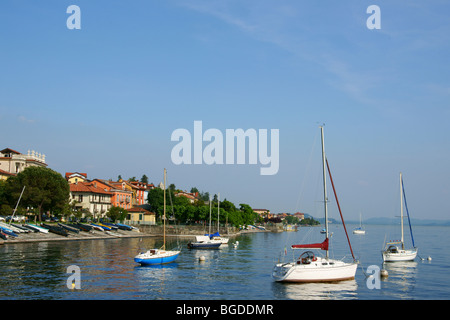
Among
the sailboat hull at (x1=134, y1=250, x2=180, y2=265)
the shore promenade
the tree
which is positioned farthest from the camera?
the tree

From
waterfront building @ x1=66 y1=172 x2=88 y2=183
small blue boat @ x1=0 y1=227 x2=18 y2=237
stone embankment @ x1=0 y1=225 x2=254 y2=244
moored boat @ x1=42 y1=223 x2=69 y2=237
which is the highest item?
waterfront building @ x1=66 y1=172 x2=88 y2=183

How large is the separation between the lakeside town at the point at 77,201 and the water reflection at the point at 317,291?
49251 millimetres

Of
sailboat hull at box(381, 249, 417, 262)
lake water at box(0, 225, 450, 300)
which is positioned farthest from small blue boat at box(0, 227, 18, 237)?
sailboat hull at box(381, 249, 417, 262)

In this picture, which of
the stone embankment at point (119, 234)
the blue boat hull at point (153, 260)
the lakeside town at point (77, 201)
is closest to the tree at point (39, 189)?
the lakeside town at point (77, 201)

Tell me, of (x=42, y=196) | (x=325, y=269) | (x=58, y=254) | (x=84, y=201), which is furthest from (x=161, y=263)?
(x=84, y=201)

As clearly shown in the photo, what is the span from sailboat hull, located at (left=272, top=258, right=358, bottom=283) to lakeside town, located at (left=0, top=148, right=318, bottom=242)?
47.9 metres

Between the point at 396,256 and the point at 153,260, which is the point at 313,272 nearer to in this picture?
the point at 153,260

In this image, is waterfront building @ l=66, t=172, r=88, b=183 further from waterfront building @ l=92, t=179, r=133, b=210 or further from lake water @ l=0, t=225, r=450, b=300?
lake water @ l=0, t=225, r=450, b=300

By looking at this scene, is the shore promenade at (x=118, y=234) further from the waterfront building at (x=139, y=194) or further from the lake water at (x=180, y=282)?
the waterfront building at (x=139, y=194)

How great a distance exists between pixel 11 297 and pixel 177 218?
390 ft

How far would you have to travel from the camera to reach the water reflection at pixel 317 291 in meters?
36.8

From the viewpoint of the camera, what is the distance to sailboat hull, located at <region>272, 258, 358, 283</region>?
4147cm

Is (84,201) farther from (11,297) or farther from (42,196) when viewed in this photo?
(11,297)
